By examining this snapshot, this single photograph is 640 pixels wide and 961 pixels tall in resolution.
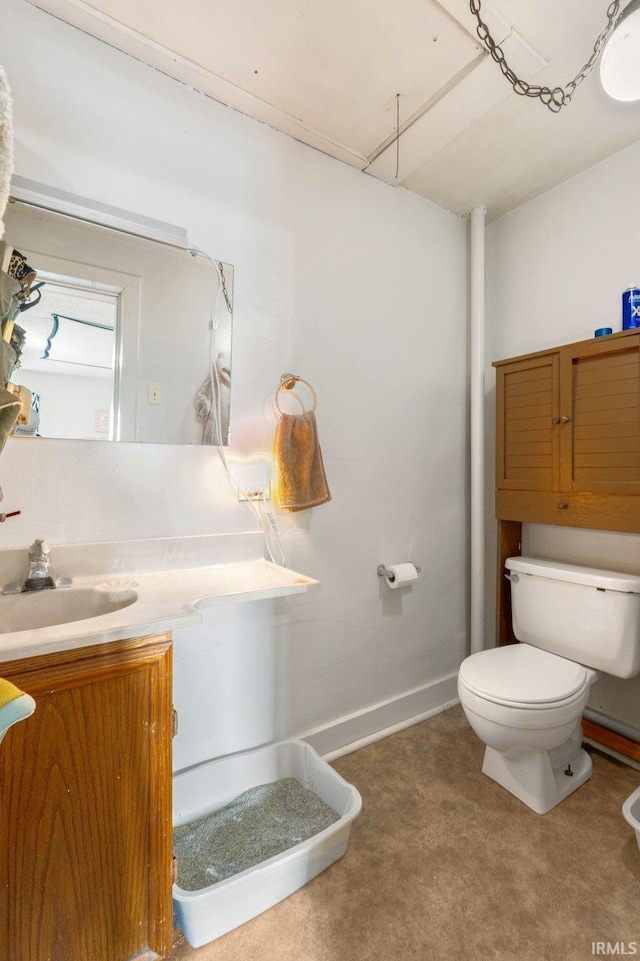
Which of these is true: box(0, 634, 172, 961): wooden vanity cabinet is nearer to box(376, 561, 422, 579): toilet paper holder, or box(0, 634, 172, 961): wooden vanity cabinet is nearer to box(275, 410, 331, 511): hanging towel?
box(275, 410, 331, 511): hanging towel

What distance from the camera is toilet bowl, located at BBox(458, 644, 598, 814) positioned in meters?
1.37

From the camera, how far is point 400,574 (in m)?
1.83

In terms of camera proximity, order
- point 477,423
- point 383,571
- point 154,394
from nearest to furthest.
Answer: point 154,394 → point 383,571 → point 477,423

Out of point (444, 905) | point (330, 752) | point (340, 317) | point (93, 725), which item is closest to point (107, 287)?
point (340, 317)

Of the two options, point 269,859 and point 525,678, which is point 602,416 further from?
point 269,859

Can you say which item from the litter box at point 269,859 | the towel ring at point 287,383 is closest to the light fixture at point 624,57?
the towel ring at point 287,383

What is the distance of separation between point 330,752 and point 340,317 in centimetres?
174

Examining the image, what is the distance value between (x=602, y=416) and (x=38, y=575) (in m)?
1.93

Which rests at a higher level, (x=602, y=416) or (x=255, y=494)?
(x=602, y=416)

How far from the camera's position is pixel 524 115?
63.2 inches

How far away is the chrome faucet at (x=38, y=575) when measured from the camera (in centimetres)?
110

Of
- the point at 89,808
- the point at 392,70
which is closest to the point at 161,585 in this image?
the point at 89,808

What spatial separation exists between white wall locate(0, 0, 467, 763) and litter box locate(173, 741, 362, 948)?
90 millimetres

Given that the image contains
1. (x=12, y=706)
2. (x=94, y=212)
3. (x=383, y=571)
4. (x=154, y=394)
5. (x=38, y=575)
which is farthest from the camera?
(x=383, y=571)
